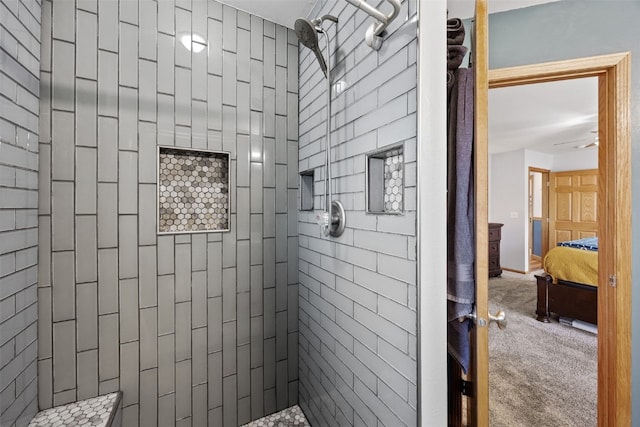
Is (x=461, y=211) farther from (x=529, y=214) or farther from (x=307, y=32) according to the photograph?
(x=529, y=214)

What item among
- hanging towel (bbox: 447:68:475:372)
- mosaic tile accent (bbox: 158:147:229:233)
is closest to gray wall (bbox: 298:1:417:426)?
hanging towel (bbox: 447:68:475:372)

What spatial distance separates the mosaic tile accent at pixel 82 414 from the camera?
44.7 inches

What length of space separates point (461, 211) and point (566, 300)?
9.82 ft

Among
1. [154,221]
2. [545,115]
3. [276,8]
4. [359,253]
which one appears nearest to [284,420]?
[359,253]

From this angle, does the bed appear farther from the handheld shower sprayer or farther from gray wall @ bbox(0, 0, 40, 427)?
gray wall @ bbox(0, 0, 40, 427)

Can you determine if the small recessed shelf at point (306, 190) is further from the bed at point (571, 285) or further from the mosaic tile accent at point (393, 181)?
the bed at point (571, 285)

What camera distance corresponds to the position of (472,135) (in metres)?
1.05

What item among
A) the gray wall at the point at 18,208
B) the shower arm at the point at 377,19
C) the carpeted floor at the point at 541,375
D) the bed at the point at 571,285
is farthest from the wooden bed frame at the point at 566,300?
the gray wall at the point at 18,208

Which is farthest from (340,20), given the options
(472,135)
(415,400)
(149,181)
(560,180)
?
(560,180)

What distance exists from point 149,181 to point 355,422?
1455 millimetres

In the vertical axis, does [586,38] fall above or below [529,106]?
below

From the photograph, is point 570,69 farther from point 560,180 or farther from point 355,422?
point 560,180

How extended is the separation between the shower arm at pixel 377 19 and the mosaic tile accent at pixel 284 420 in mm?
1957

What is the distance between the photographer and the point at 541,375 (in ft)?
7.07
